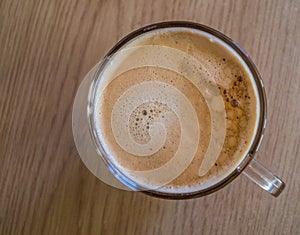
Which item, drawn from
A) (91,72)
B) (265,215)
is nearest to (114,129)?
(91,72)

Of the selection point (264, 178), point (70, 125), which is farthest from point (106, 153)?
point (264, 178)

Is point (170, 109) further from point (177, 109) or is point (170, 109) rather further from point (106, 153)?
point (106, 153)

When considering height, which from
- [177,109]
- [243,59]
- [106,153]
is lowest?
[106,153]

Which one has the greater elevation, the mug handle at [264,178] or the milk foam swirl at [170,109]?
the milk foam swirl at [170,109]
